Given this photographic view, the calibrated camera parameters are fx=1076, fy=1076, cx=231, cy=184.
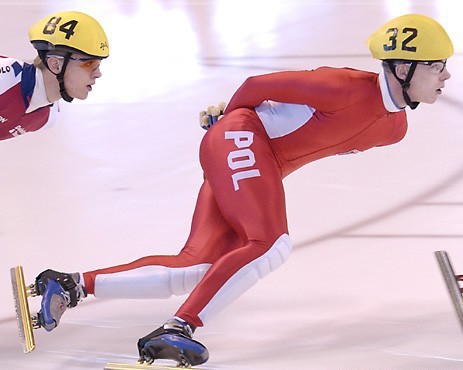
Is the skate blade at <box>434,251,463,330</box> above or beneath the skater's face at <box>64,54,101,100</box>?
beneath

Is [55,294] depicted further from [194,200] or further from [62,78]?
[194,200]

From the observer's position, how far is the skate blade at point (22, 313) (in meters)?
3.17

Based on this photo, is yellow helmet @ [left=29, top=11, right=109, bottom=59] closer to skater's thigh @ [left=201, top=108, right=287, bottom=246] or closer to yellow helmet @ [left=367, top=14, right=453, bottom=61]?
skater's thigh @ [left=201, top=108, right=287, bottom=246]

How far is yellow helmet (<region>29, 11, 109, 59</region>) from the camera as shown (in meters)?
3.52

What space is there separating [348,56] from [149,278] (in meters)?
3.55

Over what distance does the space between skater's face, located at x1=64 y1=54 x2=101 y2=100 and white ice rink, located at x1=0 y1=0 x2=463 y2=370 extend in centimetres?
74

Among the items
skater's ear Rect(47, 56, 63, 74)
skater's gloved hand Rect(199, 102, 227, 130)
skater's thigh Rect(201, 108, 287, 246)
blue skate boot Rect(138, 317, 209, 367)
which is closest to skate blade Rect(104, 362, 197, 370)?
blue skate boot Rect(138, 317, 209, 367)

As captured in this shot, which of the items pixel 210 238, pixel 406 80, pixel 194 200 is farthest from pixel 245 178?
pixel 194 200

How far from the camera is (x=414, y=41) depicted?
3.16m

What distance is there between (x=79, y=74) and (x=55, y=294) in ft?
2.51

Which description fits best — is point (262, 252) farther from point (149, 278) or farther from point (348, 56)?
point (348, 56)

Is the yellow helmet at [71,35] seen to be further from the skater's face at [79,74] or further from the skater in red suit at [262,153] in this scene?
the skater in red suit at [262,153]

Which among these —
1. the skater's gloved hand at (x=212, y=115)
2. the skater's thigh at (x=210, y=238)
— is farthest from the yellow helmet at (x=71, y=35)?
the skater's thigh at (x=210, y=238)

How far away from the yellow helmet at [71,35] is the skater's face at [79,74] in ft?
0.11
